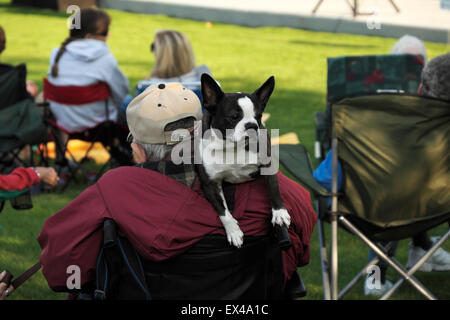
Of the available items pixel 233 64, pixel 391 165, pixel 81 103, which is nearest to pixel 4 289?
pixel 391 165

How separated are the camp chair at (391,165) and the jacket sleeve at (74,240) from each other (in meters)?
1.34

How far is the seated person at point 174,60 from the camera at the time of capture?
5.86 metres

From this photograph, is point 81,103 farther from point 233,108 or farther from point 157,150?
point 233,108

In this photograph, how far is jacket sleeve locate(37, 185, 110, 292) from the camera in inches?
90.6

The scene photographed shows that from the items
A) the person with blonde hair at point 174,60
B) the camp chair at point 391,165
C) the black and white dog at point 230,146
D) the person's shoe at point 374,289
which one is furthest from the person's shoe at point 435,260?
the person with blonde hair at point 174,60

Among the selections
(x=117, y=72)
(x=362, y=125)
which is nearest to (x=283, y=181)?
(x=362, y=125)

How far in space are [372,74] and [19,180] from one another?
12.4ft

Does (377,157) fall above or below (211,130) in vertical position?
below

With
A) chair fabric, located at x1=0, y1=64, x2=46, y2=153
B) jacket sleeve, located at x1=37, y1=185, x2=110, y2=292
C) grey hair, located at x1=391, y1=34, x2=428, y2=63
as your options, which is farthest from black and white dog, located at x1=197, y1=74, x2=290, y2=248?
grey hair, located at x1=391, y1=34, x2=428, y2=63

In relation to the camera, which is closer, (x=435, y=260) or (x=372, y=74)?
(x=435, y=260)

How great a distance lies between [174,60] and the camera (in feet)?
19.3
